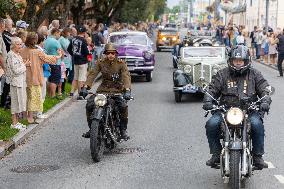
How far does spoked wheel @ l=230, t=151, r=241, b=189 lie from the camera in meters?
7.34

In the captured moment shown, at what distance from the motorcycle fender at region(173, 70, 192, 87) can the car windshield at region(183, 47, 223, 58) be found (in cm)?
115

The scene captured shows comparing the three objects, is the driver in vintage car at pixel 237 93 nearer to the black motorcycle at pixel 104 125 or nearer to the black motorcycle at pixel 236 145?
the black motorcycle at pixel 236 145

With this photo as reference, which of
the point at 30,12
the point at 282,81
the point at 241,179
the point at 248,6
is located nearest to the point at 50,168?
the point at 241,179

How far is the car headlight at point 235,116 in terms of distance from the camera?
7.47 metres

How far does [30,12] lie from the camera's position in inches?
752

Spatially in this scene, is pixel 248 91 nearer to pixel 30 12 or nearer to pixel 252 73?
pixel 252 73

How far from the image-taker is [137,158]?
9953 millimetres

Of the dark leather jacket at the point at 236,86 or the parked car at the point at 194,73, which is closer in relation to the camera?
the dark leather jacket at the point at 236,86

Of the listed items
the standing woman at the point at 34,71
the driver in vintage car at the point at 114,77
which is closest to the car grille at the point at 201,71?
the standing woman at the point at 34,71

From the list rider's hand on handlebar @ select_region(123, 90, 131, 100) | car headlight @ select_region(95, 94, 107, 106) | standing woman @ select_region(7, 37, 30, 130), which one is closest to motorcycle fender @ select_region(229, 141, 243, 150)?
car headlight @ select_region(95, 94, 107, 106)

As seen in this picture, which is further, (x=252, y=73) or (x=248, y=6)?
(x=248, y=6)

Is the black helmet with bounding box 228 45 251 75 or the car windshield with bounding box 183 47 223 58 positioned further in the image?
the car windshield with bounding box 183 47 223 58

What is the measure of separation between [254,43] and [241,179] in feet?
99.0

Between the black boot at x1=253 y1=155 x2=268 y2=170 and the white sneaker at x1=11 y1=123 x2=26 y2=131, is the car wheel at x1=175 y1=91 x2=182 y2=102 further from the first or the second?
the black boot at x1=253 y1=155 x2=268 y2=170
